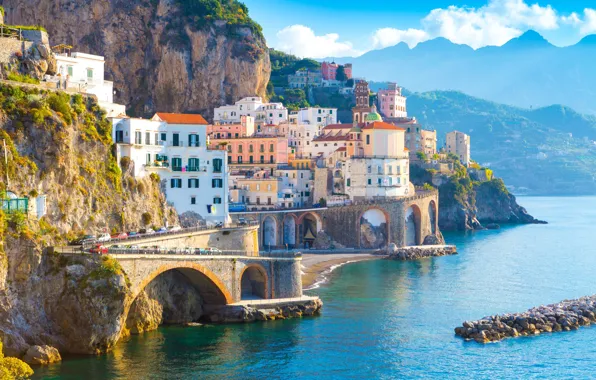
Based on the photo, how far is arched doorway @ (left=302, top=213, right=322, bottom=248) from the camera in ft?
387

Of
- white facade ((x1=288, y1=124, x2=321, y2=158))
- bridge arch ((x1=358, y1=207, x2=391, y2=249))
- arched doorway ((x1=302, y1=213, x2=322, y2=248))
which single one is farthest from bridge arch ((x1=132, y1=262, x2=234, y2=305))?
white facade ((x1=288, y1=124, x2=321, y2=158))

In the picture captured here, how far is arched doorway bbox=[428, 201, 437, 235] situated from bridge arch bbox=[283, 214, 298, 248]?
22630 mm

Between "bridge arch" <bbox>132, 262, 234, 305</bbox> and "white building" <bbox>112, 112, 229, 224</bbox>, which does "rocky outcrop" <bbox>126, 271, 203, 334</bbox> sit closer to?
"bridge arch" <bbox>132, 262, 234, 305</bbox>

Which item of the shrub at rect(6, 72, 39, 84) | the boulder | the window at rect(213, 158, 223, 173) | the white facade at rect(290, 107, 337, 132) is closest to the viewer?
the boulder

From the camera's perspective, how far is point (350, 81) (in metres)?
195

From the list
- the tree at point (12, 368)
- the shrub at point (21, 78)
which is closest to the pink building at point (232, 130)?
the shrub at point (21, 78)

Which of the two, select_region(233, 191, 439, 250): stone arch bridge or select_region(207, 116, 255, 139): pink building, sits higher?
select_region(207, 116, 255, 139): pink building

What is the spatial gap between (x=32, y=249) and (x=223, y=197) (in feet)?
91.7

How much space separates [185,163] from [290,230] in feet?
129

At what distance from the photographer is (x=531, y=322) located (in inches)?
2697

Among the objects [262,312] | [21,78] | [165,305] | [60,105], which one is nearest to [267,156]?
[262,312]

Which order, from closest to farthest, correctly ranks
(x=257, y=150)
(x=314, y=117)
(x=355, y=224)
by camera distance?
(x=355, y=224) < (x=257, y=150) < (x=314, y=117)

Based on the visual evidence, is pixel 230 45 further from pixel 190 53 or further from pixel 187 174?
pixel 187 174

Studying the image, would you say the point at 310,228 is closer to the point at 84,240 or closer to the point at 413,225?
the point at 413,225
